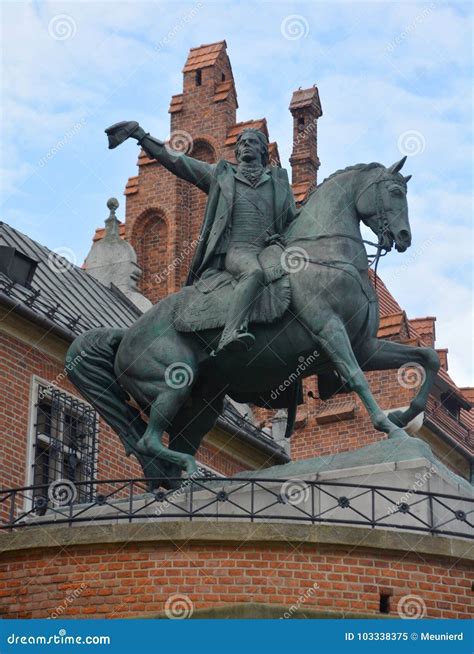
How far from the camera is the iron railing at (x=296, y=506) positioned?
58.7 feet

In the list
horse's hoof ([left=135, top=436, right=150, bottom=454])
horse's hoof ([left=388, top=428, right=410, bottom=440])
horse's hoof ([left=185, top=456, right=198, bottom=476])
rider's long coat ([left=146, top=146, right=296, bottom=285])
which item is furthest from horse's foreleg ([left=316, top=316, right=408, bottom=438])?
horse's hoof ([left=135, top=436, right=150, bottom=454])

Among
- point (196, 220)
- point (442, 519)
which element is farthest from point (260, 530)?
point (196, 220)

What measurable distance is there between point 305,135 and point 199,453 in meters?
10.8

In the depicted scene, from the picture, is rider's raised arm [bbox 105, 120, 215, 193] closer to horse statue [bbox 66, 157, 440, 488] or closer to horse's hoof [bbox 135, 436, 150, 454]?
horse statue [bbox 66, 157, 440, 488]

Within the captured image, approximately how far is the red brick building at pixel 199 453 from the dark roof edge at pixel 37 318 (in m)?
0.02

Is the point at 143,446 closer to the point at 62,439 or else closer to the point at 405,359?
the point at 405,359

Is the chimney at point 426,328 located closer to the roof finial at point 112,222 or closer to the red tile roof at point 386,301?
the red tile roof at point 386,301

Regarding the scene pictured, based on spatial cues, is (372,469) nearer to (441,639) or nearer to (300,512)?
(300,512)

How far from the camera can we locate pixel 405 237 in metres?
19.5

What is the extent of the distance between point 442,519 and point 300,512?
54.7 inches

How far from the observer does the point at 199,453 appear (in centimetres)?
3009

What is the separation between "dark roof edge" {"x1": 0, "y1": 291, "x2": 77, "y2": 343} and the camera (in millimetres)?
26156

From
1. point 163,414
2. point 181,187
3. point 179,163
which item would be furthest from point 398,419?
point 181,187

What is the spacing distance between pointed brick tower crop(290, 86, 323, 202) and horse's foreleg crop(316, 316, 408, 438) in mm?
17215
